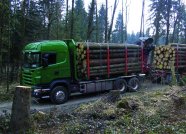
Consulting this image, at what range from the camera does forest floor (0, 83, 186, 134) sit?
870 cm

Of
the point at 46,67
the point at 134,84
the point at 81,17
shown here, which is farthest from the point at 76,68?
the point at 81,17

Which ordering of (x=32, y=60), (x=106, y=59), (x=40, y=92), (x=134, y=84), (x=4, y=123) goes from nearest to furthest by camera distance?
→ 1. (x=4, y=123)
2. (x=40, y=92)
3. (x=32, y=60)
4. (x=106, y=59)
5. (x=134, y=84)

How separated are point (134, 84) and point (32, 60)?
7.48 metres

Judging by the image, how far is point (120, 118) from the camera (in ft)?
32.9

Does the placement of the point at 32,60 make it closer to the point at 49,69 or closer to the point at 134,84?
the point at 49,69

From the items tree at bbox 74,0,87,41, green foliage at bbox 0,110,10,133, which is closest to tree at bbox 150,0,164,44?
tree at bbox 74,0,87,41

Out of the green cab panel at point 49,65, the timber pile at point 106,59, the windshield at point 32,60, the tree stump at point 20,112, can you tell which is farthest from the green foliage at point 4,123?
the timber pile at point 106,59

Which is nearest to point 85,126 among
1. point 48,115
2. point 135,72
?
point 48,115

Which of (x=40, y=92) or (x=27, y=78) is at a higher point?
(x=27, y=78)

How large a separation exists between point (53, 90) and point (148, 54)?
9797mm

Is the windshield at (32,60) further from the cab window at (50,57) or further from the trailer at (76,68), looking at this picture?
the cab window at (50,57)

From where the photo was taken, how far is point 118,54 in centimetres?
1988

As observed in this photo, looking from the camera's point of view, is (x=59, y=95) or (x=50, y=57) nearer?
(x=50, y=57)

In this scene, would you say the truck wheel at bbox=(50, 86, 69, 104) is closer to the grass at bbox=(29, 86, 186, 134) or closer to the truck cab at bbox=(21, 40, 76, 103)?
the truck cab at bbox=(21, 40, 76, 103)
